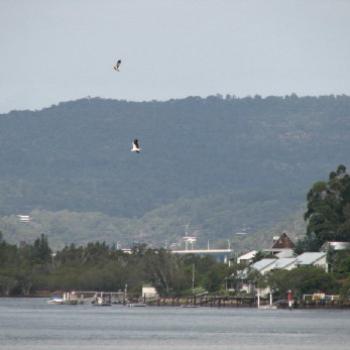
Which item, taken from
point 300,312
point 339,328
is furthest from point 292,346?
point 300,312

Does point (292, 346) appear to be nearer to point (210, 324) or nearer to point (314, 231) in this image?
point (210, 324)

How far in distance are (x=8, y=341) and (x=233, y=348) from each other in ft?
40.3

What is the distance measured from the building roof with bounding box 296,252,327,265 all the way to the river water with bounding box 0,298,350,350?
959 inches

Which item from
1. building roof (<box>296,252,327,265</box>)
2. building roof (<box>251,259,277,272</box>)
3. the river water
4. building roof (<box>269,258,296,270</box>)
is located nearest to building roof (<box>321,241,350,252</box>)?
building roof (<box>296,252,327,265</box>)

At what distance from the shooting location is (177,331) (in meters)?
107

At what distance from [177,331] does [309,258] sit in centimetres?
6601

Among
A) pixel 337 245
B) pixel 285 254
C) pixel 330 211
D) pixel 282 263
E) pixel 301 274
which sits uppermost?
pixel 330 211

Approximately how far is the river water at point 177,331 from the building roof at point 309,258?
959 inches

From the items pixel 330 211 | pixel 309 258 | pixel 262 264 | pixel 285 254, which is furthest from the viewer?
pixel 285 254

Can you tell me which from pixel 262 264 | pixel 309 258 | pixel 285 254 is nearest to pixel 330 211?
pixel 309 258

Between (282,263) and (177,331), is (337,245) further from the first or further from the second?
(177,331)

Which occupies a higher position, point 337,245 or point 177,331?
point 337,245

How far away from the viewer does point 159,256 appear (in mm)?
191250

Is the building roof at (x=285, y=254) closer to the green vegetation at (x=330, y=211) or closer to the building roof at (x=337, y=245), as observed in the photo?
the green vegetation at (x=330, y=211)
